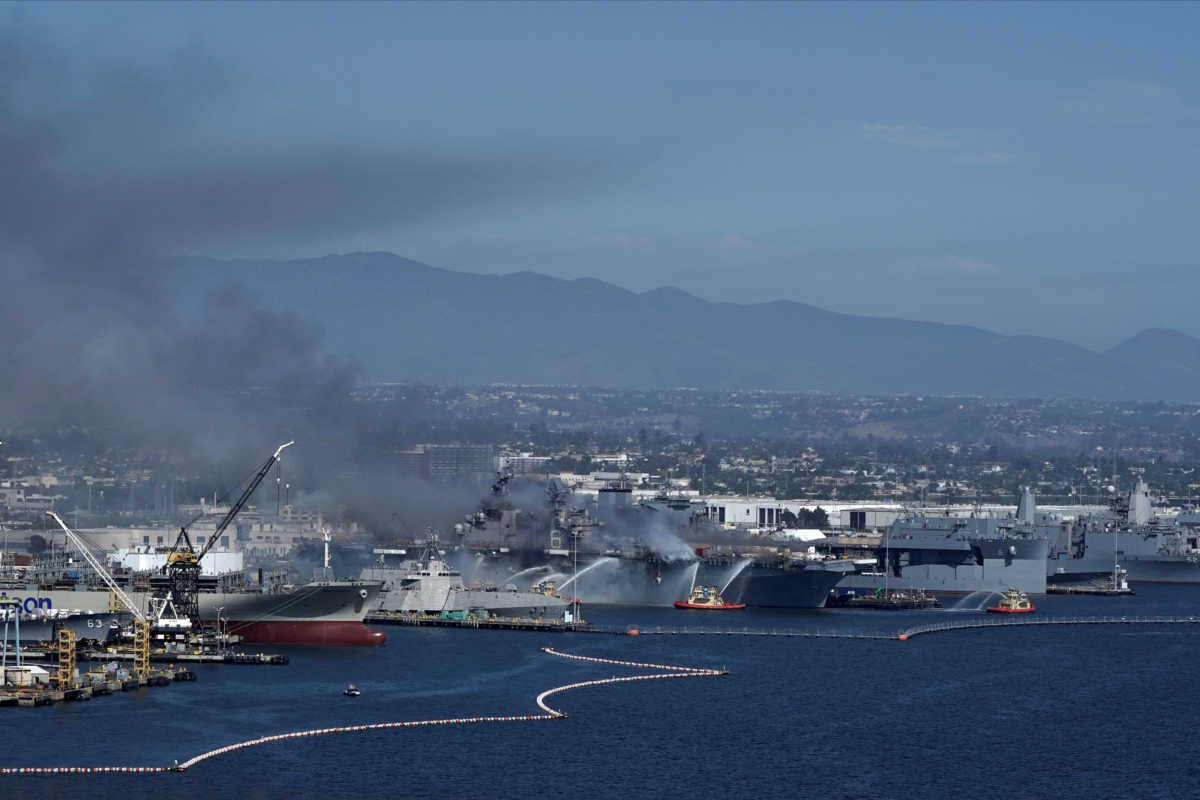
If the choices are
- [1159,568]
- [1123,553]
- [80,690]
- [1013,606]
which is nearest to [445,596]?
[1013,606]

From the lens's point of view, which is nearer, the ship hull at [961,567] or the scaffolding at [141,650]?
the scaffolding at [141,650]

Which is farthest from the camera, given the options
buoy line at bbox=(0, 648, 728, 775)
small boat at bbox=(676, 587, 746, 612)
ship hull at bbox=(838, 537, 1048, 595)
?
ship hull at bbox=(838, 537, 1048, 595)

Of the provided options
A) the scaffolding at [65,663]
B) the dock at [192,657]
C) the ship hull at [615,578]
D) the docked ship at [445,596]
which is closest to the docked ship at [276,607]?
the dock at [192,657]

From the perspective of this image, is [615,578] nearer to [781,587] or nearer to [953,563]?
[781,587]

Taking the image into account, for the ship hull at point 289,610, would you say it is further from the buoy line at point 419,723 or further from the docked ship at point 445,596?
the docked ship at point 445,596

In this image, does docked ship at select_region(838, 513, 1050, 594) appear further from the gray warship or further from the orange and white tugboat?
the orange and white tugboat

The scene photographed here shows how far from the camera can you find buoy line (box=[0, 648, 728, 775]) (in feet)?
122

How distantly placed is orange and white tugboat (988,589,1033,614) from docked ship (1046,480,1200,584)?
53.9 feet

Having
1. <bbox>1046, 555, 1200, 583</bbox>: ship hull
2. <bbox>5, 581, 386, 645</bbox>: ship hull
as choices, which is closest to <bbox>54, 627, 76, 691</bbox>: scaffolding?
<bbox>5, 581, 386, 645</bbox>: ship hull

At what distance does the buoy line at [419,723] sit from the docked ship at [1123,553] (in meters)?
45.7

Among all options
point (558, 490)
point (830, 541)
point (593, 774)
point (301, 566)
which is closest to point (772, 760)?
point (593, 774)

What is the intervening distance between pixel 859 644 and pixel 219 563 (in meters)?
21.6

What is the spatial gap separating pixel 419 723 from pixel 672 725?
220 inches

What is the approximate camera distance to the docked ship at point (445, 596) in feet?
228
